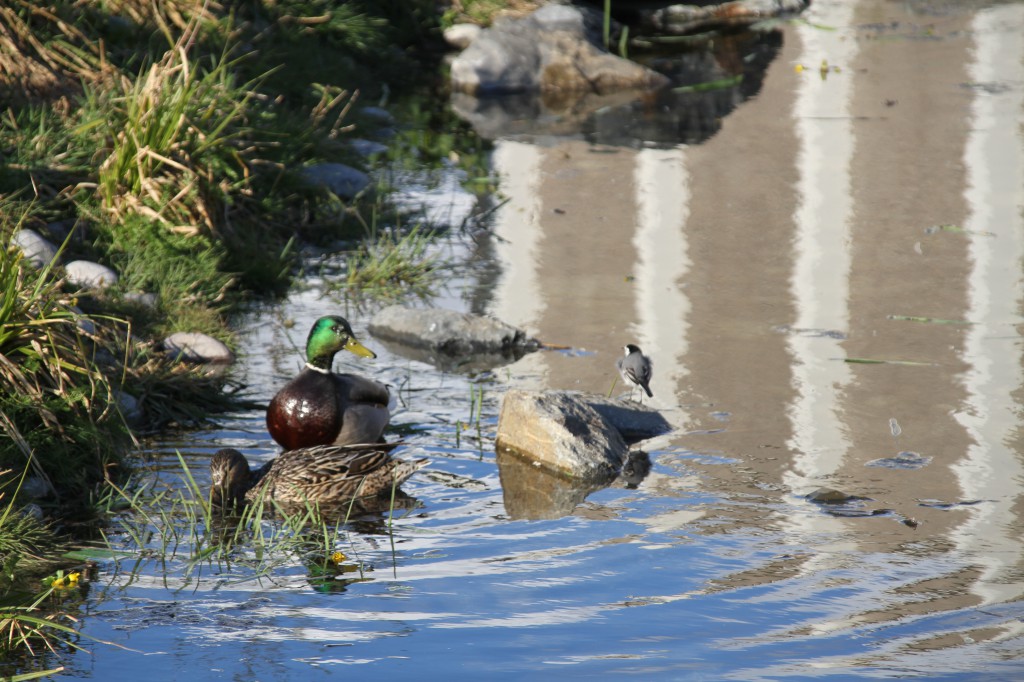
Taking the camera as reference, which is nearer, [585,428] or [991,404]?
[585,428]

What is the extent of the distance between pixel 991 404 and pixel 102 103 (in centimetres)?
514

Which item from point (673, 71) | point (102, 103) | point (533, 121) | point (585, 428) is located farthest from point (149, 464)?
point (673, 71)

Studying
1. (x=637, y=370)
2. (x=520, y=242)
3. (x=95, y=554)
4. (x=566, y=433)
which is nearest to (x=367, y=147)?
(x=520, y=242)

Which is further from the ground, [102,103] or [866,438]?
[102,103]

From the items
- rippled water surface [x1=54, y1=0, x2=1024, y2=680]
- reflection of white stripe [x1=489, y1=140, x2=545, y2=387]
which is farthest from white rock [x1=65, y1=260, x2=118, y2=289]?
reflection of white stripe [x1=489, y1=140, x2=545, y2=387]

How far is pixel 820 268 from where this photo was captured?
7.75 metres

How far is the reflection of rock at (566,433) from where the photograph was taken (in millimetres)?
5254

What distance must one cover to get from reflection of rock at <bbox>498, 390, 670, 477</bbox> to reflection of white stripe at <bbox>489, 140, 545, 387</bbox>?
2.33 ft

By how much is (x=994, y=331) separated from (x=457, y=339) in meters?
2.72

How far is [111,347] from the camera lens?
5.67 meters

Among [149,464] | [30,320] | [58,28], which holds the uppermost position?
[58,28]

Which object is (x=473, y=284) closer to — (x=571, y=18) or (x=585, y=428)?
(x=585, y=428)

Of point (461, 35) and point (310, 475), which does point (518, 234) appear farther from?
point (461, 35)

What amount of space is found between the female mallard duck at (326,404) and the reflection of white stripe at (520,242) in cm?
99
